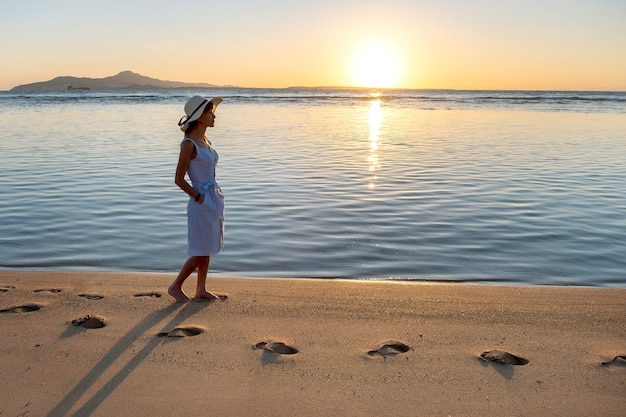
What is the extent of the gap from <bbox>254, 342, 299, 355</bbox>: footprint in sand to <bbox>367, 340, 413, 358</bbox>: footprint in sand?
50cm

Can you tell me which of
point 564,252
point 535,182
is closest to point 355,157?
point 535,182

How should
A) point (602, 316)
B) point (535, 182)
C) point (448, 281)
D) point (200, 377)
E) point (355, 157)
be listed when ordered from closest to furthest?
point (200, 377), point (602, 316), point (448, 281), point (535, 182), point (355, 157)

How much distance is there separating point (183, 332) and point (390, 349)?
1.45 meters

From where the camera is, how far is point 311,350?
3797 millimetres

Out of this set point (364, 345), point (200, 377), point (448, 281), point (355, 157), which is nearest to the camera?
point (200, 377)

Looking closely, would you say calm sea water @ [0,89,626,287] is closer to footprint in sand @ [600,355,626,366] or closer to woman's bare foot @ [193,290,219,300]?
woman's bare foot @ [193,290,219,300]

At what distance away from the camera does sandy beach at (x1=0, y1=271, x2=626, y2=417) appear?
3.14m

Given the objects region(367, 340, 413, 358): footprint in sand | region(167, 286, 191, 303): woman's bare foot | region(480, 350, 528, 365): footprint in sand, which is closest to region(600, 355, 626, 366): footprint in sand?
region(480, 350, 528, 365): footprint in sand

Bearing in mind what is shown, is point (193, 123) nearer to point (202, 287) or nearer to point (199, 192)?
point (199, 192)

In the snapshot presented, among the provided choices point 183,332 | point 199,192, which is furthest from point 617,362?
point 199,192

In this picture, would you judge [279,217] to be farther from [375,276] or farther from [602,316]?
[602,316]

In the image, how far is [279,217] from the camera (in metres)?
8.55

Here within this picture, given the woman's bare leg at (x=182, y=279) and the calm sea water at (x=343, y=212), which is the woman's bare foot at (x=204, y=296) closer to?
the woman's bare leg at (x=182, y=279)

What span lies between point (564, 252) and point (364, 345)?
3936 millimetres
